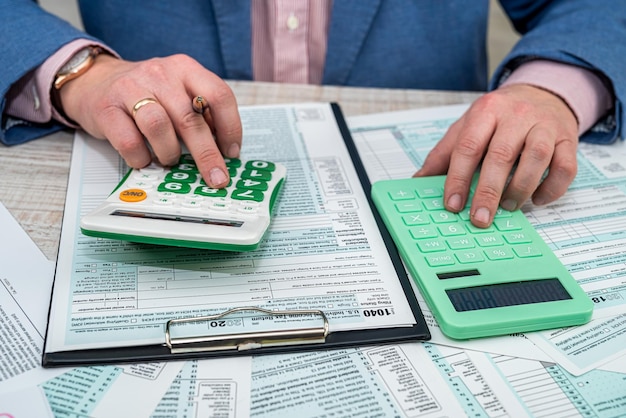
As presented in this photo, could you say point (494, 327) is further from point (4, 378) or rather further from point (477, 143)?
point (4, 378)

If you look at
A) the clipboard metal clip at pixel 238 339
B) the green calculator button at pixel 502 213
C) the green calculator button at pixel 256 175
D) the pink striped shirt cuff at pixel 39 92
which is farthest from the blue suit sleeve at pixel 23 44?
the green calculator button at pixel 502 213

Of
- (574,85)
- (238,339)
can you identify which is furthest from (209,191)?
(574,85)

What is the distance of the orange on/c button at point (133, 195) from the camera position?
1.65 ft

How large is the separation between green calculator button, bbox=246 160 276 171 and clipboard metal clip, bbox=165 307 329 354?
175mm

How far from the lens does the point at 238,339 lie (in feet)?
1.39

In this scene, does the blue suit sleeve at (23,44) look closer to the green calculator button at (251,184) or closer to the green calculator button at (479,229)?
the green calculator button at (251,184)

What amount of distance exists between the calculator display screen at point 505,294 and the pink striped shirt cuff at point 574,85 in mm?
276

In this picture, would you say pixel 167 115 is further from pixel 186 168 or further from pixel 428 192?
pixel 428 192

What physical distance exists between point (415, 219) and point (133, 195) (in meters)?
0.24

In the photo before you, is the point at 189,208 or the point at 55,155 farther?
the point at 55,155

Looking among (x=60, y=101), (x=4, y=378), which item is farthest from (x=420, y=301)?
(x=60, y=101)

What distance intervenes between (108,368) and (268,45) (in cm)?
59

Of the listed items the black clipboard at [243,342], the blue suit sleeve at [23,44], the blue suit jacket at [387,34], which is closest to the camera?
the black clipboard at [243,342]

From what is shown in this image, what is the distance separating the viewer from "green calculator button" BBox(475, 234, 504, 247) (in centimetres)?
51
